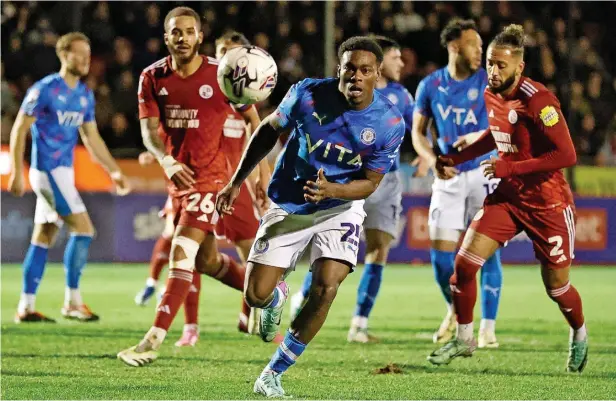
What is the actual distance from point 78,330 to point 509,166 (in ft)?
14.0

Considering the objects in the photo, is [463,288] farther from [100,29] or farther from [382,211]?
[100,29]

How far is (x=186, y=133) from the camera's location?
801 centimetres

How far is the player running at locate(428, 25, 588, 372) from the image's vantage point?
7422mm

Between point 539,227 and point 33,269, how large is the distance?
5.13m

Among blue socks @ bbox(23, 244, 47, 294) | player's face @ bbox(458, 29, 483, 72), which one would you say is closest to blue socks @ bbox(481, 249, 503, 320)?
player's face @ bbox(458, 29, 483, 72)

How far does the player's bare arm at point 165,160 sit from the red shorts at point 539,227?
204cm

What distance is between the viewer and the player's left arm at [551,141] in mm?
7355

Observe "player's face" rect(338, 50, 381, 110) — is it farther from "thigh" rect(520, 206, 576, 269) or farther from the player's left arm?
"thigh" rect(520, 206, 576, 269)

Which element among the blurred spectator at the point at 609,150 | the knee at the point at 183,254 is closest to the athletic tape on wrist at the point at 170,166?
the knee at the point at 183,254

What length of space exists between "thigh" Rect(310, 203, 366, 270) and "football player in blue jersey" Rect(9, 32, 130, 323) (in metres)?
4.50

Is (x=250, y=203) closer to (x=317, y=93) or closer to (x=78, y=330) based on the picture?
(x=78, y=330)

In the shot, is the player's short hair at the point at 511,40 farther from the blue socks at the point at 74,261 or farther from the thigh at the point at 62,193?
the blue socks at the point at 74,261

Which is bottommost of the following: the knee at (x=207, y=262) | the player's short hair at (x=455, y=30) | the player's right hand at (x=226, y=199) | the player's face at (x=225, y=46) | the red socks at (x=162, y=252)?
the red socks at (x=162, y=252)

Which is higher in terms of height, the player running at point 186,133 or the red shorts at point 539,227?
the player running at point 186,133
